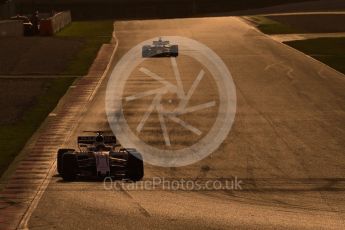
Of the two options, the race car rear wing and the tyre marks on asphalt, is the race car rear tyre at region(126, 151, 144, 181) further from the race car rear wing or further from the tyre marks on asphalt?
the tyre marks on asphalt

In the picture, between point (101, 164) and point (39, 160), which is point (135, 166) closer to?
point (101, 164)

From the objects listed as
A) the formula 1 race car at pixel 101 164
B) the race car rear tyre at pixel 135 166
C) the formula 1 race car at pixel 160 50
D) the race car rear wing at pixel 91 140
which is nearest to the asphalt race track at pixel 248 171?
the formula 1 race car at pixel 101 164

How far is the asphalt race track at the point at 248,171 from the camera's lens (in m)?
15.1

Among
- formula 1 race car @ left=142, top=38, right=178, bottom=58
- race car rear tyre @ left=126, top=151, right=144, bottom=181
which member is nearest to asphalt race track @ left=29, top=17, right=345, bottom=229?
race car rear tyre @ left=126, top=151, right=144, bottom=181

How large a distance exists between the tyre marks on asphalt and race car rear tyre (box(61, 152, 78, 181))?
64cm

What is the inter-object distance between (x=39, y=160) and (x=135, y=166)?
12.9ft

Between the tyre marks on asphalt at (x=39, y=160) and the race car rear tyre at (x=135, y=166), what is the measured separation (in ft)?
6.48

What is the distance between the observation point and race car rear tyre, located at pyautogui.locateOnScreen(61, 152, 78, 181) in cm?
1739

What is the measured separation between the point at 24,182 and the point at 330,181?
691cm

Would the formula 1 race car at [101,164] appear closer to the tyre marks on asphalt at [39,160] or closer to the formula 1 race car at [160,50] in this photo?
the tyre marks on asphalt at [39,160]

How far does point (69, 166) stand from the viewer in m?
17.5

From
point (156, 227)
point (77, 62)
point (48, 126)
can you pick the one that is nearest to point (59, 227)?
point (156, 227)

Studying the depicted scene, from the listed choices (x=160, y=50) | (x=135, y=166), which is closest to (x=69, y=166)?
(x=135, y=166)

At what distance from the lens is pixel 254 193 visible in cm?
1716
